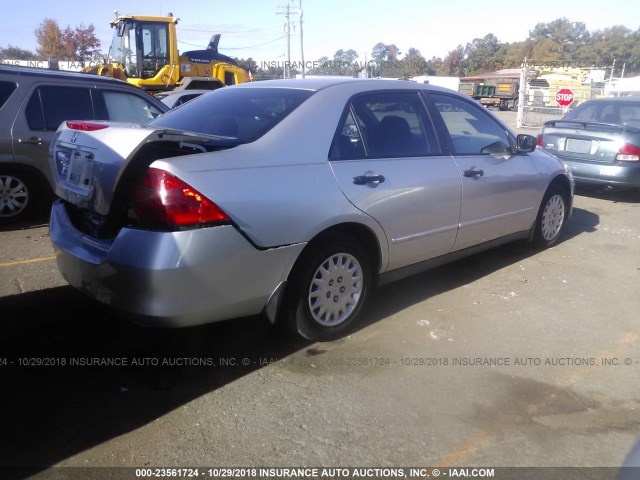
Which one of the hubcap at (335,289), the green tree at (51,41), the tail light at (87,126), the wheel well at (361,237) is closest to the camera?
the tail light at (87,126)

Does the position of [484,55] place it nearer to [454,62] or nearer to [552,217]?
[454,62]

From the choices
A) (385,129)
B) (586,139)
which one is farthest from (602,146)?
(385,129)

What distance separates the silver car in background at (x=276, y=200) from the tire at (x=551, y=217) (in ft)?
3.52

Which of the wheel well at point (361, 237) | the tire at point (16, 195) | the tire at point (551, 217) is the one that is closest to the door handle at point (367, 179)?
the wheel well at point (361, 237)

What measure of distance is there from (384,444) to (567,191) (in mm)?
4336

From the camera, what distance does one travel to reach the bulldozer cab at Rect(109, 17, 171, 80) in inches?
625

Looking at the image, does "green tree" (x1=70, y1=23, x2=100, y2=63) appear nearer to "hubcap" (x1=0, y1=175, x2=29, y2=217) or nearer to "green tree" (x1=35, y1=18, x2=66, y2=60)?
"green tree" (x1=35, y1=18, x2=66, y2=60)

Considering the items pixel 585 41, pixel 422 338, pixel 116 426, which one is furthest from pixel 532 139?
pixel 585 41

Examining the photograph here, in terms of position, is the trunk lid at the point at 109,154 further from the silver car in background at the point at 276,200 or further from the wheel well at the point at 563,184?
the wheel well at the point at 563,184

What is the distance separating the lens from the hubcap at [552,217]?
5.89 m

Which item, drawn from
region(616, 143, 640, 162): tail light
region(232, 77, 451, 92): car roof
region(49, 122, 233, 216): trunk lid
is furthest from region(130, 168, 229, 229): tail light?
region(616, 143, 640, 162): tail light

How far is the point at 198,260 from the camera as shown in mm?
2963

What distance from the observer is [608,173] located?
26.9 feet

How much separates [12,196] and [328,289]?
4625 millimetres
